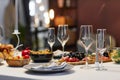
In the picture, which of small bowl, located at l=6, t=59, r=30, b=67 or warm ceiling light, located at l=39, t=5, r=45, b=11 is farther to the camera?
warm ceiling light, located at l=39, t=5, r=45, b=11

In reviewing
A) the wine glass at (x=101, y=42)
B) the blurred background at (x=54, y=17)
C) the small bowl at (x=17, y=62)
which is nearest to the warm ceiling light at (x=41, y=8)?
the blurred background at (x=54, y=17)

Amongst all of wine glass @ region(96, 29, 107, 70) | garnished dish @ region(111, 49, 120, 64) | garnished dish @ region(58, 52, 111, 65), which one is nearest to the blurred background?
garnished dish @ region(58, 52, 111, 65)

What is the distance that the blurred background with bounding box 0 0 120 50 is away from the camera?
5059mm

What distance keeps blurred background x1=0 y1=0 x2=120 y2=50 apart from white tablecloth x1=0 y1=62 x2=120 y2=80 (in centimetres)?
310

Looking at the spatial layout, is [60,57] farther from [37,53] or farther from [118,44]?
[118,44]

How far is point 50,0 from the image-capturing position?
590 centimetres

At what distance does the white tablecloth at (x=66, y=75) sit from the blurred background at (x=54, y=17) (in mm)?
3096

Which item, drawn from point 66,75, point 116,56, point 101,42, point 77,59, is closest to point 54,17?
point 77,59

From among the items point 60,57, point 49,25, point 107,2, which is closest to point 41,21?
point 49,25

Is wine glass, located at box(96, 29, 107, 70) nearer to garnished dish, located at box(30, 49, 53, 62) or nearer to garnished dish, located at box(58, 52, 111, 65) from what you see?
garnished dish, located at box(58, 52, 111, 65)

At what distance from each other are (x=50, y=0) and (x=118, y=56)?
4.25m

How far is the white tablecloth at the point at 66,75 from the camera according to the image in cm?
145

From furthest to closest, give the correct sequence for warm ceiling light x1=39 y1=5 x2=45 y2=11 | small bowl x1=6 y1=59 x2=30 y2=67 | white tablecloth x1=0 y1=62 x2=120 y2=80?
warm ceiling light x1=39 y1=5 x2=45 y2=11 < small bowl x1=6 y1=59 x2=30 y2=67 < white tablecloth x1=0 y1=62 x2=120 y2=80

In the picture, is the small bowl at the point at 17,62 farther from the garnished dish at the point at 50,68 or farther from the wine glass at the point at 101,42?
the wine glass at the point at 101,42
